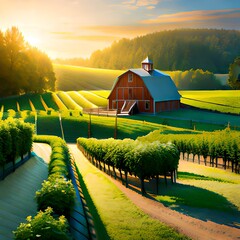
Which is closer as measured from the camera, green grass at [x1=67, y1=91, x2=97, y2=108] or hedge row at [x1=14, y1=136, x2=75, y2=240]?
hedge row at [x1=14, y1=136, x2=75, y2=240]

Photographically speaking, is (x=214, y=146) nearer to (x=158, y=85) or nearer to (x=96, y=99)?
(x=158, y=85)

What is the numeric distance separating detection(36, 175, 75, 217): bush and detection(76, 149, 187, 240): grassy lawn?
130 inches

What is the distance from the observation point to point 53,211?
21.4m

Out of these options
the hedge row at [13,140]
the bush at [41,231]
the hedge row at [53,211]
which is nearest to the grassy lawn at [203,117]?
the hedge row at [13,140]

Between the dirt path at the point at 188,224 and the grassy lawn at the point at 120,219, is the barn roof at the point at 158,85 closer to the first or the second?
the grassy lawn at the point at 120,219

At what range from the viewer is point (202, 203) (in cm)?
3338

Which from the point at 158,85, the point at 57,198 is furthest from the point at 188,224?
the point at 158,85

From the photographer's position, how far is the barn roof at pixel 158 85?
11500 centimetres

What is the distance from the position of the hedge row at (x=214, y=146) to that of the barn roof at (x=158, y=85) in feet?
149

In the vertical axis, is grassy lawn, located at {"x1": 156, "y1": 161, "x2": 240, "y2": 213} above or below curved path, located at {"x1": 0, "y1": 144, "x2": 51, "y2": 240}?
below

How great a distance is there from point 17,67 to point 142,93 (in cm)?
3279

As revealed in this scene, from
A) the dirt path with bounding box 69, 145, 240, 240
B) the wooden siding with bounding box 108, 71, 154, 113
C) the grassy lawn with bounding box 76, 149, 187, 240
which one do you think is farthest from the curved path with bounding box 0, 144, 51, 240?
the wooden siding with bounding box 108, 71, 154, 113

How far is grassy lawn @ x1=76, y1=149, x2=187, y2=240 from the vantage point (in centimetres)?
2589

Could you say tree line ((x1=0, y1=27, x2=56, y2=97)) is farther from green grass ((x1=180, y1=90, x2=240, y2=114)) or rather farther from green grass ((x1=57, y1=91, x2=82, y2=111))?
green grass ((x1=180, y1=90, x2=240, y2=114))
